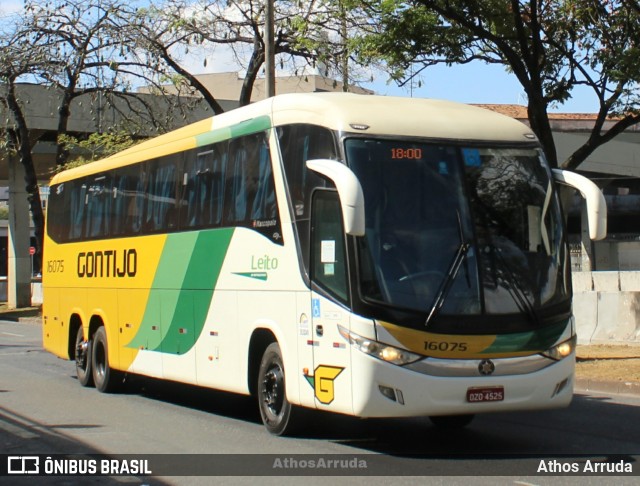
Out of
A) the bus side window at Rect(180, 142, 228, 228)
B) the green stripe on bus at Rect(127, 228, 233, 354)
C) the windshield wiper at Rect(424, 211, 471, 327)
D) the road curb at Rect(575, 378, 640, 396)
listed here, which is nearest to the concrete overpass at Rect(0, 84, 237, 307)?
the green stripe on bus at Rect(127, 228, 233, 354)

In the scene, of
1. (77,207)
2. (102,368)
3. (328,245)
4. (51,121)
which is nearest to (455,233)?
(328,245)

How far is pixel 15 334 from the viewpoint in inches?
1154

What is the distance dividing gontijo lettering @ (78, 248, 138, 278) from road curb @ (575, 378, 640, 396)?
665cm

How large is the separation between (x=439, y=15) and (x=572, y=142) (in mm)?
23899

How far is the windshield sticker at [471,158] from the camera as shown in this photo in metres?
9.69

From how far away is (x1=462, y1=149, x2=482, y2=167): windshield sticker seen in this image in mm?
9688

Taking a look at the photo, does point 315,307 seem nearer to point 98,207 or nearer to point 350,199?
point 350,199

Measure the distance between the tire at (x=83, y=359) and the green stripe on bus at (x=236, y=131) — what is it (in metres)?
4.88

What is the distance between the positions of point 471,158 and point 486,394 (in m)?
2.27

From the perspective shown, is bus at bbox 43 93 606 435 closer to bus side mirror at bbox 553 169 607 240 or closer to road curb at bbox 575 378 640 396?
bus side mirror at bbox 553 169 607 240

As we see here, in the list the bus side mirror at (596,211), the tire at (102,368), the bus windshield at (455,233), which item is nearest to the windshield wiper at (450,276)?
the bus windshield at (455,233)

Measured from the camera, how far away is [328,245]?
9.52 metres

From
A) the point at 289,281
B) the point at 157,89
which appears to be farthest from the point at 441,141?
the point at 157,89

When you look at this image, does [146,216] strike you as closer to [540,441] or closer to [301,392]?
[301,392]
